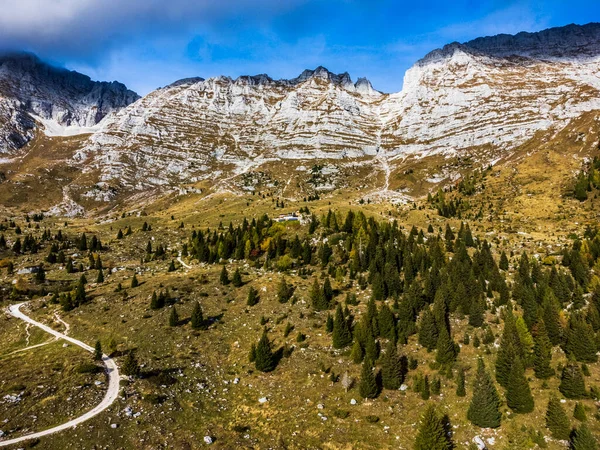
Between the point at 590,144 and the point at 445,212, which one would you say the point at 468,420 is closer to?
the point at 445,212

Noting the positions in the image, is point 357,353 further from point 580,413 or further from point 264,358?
point 580,413

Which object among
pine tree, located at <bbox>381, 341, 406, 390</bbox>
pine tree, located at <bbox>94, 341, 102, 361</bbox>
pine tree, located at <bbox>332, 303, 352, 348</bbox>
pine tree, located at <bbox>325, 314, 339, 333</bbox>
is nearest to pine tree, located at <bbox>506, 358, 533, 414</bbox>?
pine tree, located at <bbox>381, 341, 406, 390</bbox>

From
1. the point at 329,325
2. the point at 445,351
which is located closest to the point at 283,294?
the point at 329,325

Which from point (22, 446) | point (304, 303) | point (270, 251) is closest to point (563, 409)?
point (304, 303)

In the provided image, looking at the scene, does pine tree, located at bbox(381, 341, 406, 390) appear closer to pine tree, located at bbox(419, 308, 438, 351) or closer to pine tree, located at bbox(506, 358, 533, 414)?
pine tree, located at bbox(419, 308, 438, 351)

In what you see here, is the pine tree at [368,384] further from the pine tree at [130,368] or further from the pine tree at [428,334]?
the pine tree at [130,368]

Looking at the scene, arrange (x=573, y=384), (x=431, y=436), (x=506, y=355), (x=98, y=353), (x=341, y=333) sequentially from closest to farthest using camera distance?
(x=431, y=436), (x=573, y=384), (x=506, y=355), (x=98, y=353), (x=341, y=333)

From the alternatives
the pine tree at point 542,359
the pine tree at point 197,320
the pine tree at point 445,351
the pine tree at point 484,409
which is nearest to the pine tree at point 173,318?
the pine tree at point 197,320
